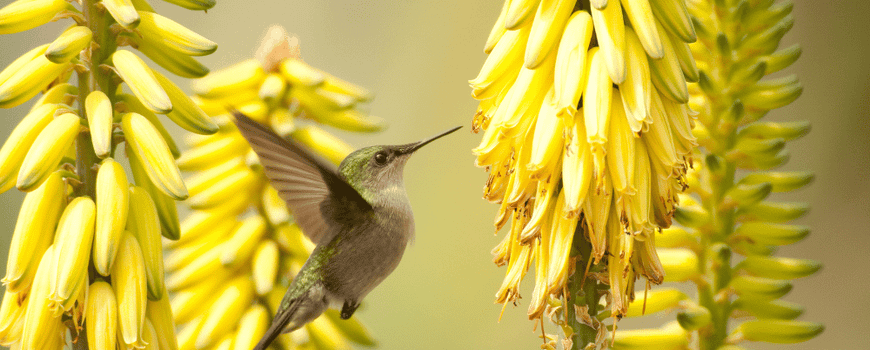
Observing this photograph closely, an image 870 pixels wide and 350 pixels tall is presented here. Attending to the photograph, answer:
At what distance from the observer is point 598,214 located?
4.34ft

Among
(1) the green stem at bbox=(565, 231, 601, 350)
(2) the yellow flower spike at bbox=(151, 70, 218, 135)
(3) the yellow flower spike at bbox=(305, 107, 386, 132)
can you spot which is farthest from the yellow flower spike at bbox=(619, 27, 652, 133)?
(3) the yellow flower spike at bbox=(305, 107, 386, 132)

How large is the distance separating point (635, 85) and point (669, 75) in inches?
2.8

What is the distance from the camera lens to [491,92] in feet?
4.74

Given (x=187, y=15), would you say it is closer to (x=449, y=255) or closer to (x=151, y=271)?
(x=449, y=255)

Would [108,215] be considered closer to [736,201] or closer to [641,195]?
[641,195]

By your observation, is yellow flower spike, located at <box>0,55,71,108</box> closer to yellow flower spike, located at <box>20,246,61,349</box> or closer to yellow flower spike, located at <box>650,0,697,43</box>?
yellow flower spike, located at <box>20,246,61,349</box>

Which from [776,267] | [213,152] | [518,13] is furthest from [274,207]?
[776,267]

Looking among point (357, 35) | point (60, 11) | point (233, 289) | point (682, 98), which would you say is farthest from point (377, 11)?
point (682, 98)

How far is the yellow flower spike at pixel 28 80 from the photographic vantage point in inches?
53.2

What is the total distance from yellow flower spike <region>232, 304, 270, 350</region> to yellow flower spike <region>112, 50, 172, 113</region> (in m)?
0.72

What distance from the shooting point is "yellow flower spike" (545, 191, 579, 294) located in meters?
1.29

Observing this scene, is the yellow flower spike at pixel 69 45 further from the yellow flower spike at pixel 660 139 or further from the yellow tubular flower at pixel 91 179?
the yellow flower spike at pixel 660 139

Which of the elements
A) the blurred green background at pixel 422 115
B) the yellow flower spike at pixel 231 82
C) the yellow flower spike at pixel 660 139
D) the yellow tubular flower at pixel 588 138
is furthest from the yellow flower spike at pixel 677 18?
the blurred green background at pixel 422 115

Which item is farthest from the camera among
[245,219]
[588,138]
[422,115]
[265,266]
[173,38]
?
[422,115]
